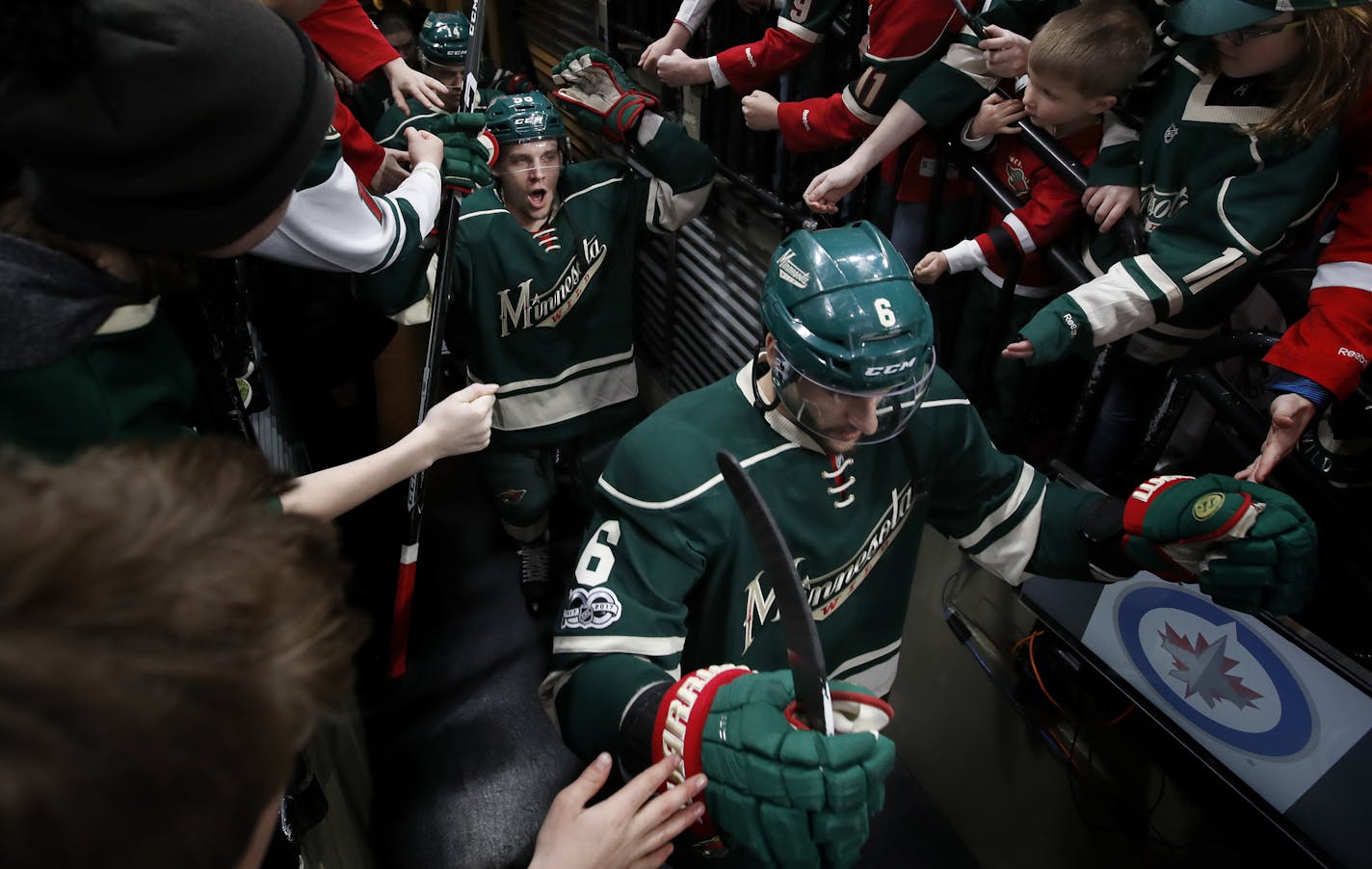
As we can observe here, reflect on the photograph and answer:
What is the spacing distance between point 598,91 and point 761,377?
193 cm

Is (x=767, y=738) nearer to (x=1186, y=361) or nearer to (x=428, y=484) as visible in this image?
(x=1186, y=361)

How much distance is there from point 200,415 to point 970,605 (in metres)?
2.25

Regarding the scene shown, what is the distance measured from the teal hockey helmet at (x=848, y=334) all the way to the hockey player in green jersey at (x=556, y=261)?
5.36ft

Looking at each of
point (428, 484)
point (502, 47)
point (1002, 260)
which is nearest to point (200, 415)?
point (1002, 260)

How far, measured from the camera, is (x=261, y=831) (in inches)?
28.1

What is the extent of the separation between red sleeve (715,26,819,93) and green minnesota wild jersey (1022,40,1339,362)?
3.93ft

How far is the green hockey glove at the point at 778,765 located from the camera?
3.87 feet

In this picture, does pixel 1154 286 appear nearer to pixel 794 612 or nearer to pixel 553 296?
pixel 794 612

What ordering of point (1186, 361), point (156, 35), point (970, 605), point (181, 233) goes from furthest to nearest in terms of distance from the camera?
1. point (970, 605)
2. point (1186, 361)
3. point (181, 233)
4. point (156, 35)

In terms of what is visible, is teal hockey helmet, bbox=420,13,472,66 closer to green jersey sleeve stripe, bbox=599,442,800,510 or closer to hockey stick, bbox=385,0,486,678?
hockey stick, bbox=385,0,486,678

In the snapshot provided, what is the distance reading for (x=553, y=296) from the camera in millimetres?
3225

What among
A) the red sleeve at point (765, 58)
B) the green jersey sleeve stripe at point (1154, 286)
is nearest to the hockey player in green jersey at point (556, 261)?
the red sleeve at point (765, 58)

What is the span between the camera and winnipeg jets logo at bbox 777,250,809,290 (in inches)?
64.1

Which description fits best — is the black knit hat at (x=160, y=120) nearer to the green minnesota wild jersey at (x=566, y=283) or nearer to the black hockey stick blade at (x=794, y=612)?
the black hockey stick blade at (x=794, y=612)
